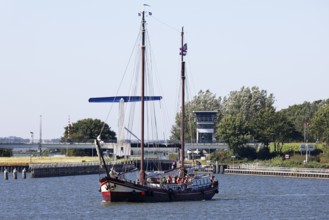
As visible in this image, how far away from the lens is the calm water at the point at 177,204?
100 m

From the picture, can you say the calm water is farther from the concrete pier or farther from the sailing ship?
the concrete pier

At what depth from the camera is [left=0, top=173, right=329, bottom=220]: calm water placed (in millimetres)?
100062

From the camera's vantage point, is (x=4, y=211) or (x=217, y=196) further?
(x=217, y=196)

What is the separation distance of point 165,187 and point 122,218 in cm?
1764

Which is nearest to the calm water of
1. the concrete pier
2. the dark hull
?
the dark hull

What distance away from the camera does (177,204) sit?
110 meters

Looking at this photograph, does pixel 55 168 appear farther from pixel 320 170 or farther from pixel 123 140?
pixel 320 170

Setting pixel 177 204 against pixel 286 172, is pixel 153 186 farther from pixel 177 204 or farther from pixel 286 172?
pixel 286 172

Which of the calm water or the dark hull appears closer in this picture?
the calm water

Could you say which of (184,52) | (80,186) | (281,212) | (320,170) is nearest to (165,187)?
(281,212)

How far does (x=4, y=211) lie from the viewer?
105375 mm

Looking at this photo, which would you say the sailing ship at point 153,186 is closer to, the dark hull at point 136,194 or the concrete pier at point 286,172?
the dark hull at point 136,194

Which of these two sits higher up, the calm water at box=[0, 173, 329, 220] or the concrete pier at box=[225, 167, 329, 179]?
the concrete pier at box=[225, 167, 329, 179]

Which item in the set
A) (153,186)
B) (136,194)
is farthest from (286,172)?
(136,194)
